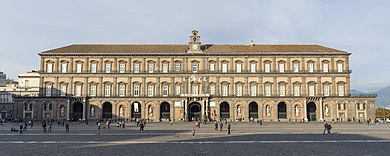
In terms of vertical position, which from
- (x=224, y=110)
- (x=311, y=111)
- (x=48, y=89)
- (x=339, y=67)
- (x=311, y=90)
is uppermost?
(x=339, y=67)

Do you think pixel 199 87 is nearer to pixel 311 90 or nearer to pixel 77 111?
pixel 311 90

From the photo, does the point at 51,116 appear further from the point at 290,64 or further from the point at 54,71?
the point at 290,64

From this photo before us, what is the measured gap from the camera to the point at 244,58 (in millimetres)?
59000

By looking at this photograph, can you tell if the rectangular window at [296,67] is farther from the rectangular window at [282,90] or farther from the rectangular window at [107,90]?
the rectangular window at [107,90]

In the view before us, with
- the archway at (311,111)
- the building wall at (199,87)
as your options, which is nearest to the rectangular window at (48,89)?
the building wall at (199,87)

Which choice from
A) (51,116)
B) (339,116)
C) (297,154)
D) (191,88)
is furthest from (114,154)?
(339,116)

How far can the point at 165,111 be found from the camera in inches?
2355

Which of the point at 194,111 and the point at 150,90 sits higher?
the point at 150,90

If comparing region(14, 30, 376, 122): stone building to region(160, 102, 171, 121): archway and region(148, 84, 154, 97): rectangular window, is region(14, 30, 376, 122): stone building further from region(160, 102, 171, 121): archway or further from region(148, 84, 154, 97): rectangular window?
region(148, 84, 154, 97): rectangular window

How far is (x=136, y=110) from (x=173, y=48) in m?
13.5

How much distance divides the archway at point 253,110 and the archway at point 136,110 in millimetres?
20275

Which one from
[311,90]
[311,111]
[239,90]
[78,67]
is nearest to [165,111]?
[239,90]

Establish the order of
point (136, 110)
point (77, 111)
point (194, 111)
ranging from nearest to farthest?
point (136, 110) < point (77, 111) < point (194, 111)

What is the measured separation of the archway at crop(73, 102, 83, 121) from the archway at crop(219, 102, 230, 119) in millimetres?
25591
